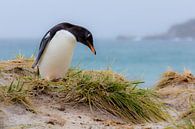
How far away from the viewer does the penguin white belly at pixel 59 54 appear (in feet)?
21.4

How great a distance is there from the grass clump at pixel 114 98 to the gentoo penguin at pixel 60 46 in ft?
2.32

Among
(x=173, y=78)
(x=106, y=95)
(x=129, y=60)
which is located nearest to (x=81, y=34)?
(x=106, y=95)

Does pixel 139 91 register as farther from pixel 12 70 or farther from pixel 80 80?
pixel 12 70

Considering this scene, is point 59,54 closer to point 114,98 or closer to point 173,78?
point 114,98

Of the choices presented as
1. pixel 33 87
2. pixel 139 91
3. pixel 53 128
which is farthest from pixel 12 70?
pixel 53 128

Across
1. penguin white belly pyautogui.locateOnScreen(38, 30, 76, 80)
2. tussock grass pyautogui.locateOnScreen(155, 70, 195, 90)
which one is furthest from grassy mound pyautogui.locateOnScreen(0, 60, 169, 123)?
tussock grass pyautogui.locateOnScreen(155, 70, 195, 90)

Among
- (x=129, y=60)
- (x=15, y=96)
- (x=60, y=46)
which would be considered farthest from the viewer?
(x=129, y=60)

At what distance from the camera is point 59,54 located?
6.55 m

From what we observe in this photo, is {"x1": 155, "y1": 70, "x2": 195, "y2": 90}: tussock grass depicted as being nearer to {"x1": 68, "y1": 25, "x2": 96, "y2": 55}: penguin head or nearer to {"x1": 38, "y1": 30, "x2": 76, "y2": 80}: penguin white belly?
{"x1": 68, "y1": 25, "x2": 96, "y2": 55}: penguin head

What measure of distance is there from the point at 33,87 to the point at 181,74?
2777 mm

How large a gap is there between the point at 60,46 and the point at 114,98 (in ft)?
3.26

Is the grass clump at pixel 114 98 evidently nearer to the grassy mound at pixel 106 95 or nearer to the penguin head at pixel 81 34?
the grassy mound at pixel 106 95

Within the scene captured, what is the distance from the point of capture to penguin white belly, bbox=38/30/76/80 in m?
6.51

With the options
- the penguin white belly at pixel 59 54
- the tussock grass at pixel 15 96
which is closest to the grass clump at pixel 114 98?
the tussock grass at pixel 15 96
